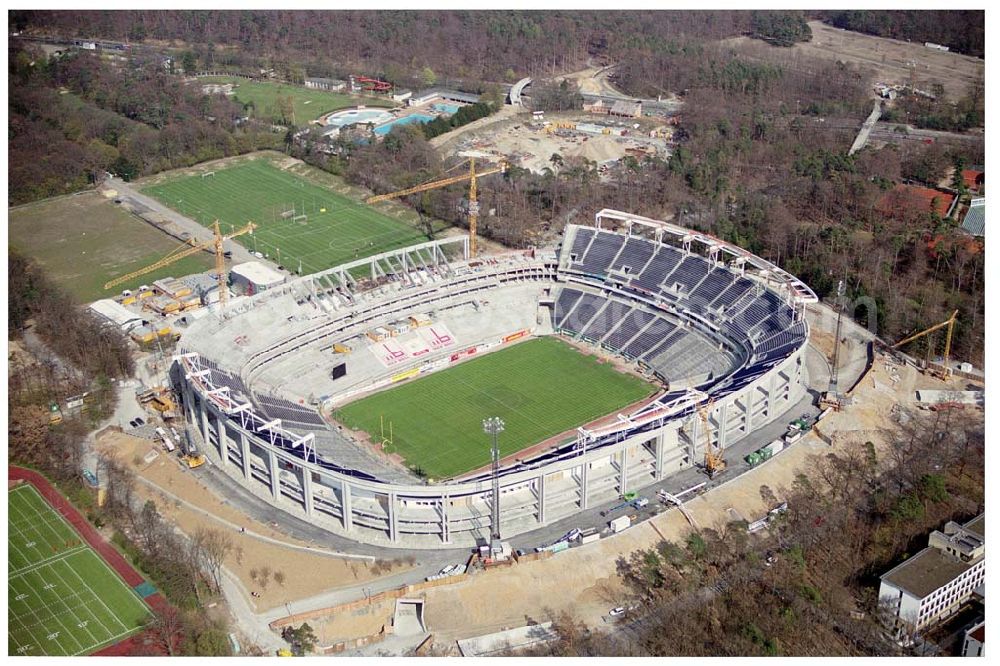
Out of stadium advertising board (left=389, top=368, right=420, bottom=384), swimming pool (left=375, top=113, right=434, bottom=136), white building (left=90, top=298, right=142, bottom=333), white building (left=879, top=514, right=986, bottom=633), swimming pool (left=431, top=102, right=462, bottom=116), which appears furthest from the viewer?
swimming pool (left=431, top=102, right=462, bottom=116)

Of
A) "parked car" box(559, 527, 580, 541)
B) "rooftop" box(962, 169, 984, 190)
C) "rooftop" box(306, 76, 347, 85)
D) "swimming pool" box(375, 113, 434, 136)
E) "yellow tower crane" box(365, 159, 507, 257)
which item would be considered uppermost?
"rooftop" box(306, 76, 347, 85)

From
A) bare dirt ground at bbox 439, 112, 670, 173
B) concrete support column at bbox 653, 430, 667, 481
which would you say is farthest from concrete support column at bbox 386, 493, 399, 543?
bare dirt ground at bbox 439, 112, 670, 173

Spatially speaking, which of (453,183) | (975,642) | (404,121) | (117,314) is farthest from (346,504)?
(404,121)

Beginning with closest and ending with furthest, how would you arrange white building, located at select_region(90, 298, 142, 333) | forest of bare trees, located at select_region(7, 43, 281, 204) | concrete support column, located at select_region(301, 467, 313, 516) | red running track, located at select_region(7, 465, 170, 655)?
1. red running track, located at select_region(7, 465, 170, 655)
2. concrete support column, located at select_region(301, 467, 313, 516)
3. white building, located at select_region(90, 298, 142, 333)
4. forest of bare trees, located at select_region(7, 43, 281, 204)

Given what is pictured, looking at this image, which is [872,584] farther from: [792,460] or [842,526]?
[792,460]

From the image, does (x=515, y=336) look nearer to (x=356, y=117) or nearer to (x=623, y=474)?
(x=623, y=474)

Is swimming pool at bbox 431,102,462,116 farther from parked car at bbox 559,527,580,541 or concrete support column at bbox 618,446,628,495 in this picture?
parked car at bbox 559,527,580,541

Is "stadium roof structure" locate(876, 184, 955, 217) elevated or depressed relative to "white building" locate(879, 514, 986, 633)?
elevated

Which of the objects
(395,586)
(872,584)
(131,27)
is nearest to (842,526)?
(872,584)
